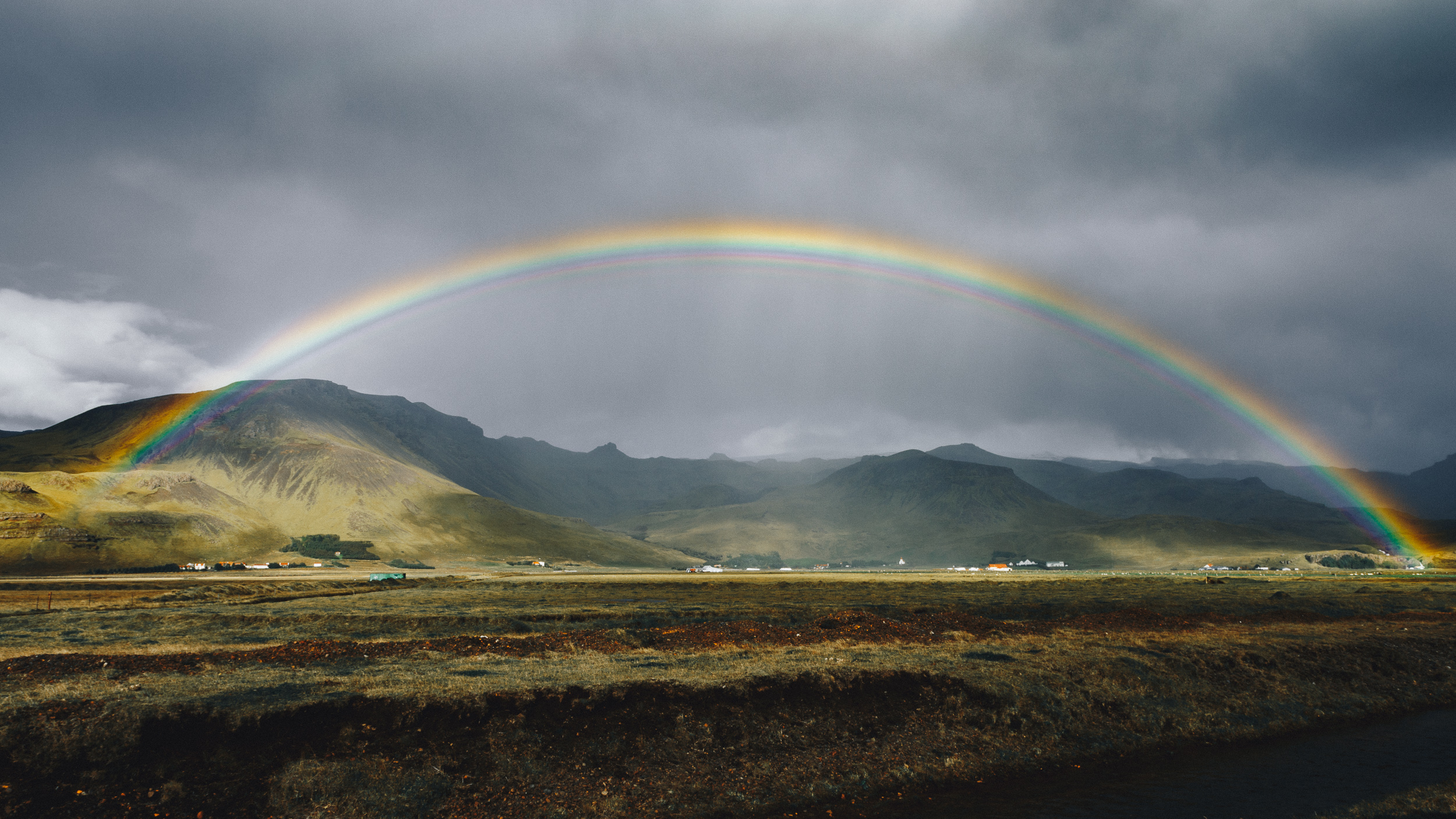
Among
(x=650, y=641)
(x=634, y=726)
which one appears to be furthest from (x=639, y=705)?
(x=650, y=641)

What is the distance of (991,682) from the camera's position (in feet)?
80.1

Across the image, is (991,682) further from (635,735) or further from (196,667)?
(196,667)

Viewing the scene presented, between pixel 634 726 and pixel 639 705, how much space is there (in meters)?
1.00

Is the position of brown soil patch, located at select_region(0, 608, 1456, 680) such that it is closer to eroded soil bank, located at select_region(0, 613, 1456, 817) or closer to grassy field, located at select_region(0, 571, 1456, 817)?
grassy field, located at select_region(0, 571, 1456, 817)

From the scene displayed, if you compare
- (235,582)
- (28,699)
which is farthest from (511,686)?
(235,582)

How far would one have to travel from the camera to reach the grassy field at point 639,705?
16.1 m

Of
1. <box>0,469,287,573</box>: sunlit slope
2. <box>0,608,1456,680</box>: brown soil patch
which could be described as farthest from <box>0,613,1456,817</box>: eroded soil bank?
<box>0,469,287,573</box>: sunlit slope

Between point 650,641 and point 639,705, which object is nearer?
point 639,705

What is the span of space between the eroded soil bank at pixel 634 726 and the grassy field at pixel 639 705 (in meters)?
0.07

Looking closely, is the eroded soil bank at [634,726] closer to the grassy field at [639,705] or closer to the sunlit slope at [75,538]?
the grassy field at [639,705]

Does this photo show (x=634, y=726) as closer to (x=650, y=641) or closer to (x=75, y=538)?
(x=650, y=641)

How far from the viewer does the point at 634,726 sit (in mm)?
19547

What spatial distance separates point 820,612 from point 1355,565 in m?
216

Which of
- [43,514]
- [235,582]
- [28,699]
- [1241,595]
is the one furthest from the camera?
[43,514]
